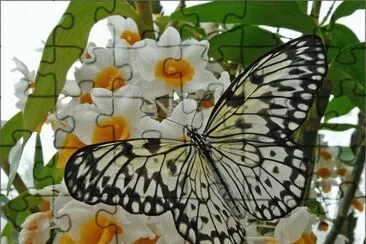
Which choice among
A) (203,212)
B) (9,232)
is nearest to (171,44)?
(203,212)

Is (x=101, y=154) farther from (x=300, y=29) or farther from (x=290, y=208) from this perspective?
(x=300, y=29)

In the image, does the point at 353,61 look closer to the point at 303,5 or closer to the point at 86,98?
the point at 303,5

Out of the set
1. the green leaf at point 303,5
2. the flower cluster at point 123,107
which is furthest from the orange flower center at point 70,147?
the green leaf at point 303,5

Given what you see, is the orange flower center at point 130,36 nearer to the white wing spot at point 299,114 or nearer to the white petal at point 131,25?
the white petal at point 131,25

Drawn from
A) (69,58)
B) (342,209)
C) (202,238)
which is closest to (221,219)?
(202,238)

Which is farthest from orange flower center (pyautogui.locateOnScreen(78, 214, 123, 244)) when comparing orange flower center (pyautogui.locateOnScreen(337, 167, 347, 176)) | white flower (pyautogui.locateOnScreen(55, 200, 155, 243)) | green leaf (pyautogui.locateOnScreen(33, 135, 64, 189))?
orange flower center (pyautogui.locateOnScreen(337, 167, 347, 176))

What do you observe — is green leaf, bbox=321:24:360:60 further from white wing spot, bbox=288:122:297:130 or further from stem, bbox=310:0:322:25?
white wing spot, bbox=288:122:297:130
